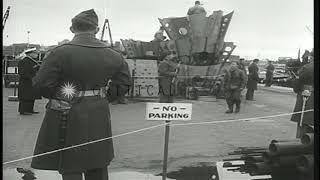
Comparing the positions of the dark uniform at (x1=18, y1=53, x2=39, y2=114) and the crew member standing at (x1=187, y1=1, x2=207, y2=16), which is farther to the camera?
the crew member standing at (x1=187, y1=1, x2=207, y2=16)

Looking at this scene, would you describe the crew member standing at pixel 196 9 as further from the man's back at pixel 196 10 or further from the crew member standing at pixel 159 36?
the crew member standing at pixel 159 36

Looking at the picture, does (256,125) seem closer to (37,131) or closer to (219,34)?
(219,34)

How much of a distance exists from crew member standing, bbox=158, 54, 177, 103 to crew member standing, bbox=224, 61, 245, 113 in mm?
389

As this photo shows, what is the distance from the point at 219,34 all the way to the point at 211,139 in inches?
49.3

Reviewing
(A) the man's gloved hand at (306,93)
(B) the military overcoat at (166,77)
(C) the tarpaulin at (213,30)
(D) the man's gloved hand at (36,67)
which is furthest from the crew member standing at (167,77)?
(A) the man's gloved hand at (306,93)

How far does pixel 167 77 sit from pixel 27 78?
0.88 metres

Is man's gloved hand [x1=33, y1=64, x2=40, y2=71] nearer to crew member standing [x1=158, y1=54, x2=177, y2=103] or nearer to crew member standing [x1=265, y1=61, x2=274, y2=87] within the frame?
crew member standing [x1=158, y1=54, x2=177, y2=103]

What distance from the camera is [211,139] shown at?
402 centimetres

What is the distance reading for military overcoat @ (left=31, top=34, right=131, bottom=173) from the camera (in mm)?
2553

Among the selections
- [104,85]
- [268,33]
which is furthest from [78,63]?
[268,33]

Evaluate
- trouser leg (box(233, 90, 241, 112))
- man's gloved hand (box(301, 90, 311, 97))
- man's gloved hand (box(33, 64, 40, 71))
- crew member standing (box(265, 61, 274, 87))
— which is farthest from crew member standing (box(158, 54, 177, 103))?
man's gloved hand (box(301, 90, 311, 97))

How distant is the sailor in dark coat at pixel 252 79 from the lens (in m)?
3.17

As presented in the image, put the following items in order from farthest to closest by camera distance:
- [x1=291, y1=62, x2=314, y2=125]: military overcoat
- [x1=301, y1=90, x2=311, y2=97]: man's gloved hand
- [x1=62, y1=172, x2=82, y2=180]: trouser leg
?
[x1=301, y1=90, x2=311, y2=97]: man's gloved hand
[x1=291, y1=62, x2=314, y2=125]: military overcoat
[x1=62, y1=172, x2=82, y2=180]: trouser leg

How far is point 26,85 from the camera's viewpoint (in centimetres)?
264
